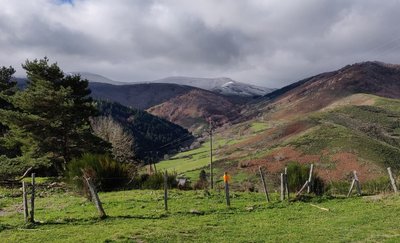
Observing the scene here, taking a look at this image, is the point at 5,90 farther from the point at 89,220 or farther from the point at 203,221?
the point at 203,221

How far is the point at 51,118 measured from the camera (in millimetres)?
36469

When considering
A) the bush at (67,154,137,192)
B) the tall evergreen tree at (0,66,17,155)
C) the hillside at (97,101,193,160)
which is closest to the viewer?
the bush at (67,154,137,192)

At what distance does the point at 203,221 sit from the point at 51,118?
931 inches

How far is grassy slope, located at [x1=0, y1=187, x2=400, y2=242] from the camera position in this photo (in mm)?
14227

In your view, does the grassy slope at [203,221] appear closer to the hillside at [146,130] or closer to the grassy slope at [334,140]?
the grassy slope at [334,140]

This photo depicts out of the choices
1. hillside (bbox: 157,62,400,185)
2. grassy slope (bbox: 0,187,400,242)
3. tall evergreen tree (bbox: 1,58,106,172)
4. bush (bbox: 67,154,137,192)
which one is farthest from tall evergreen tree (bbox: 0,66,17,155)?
hillside (bbox: 157,62,400,185)

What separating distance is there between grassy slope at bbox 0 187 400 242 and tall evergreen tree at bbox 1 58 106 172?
1327 centimetres

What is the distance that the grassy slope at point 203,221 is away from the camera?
14.2 meters

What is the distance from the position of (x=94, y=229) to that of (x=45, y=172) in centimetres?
2714

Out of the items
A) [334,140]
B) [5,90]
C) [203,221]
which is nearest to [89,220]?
[203,221]

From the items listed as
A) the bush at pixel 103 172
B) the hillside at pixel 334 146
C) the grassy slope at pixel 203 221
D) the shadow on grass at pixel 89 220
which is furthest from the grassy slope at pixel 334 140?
the shadow on grass at pixel 89 220

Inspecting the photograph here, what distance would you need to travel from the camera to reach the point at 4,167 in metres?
28.8

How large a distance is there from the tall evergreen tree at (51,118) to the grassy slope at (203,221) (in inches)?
523

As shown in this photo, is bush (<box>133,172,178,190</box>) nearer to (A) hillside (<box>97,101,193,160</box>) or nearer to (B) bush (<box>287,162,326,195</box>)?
(B) bush (<box>287,162,326,195</box>)
